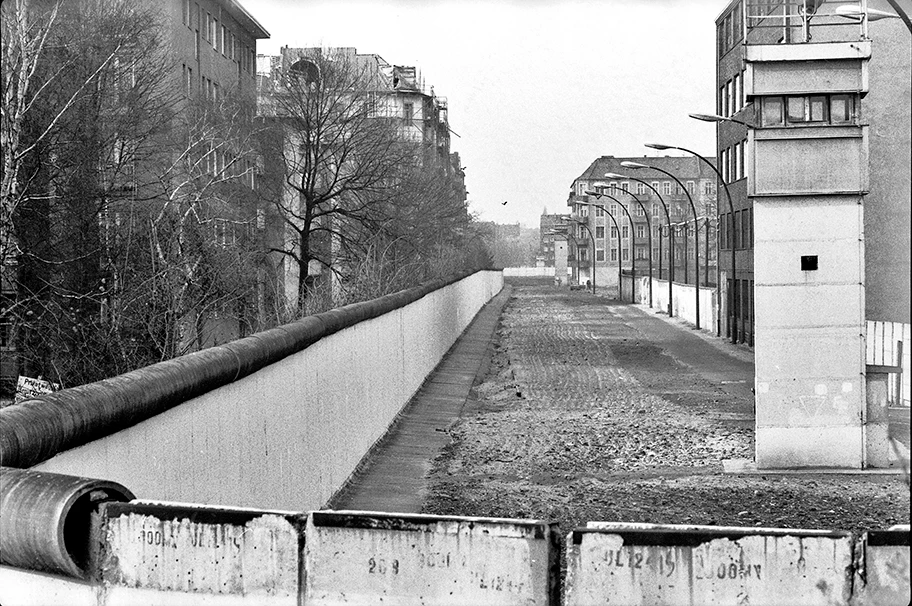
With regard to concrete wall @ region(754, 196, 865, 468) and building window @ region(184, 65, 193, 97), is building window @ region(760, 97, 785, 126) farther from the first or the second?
building window @ region(184, 65, 193, 97)

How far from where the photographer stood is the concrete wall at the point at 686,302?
172 feet

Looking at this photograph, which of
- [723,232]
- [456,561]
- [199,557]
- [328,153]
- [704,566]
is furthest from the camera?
[723,232]

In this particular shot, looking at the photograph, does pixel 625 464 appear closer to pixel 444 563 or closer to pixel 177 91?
pixel 444 563

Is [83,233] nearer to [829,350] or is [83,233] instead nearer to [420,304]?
[420,304]

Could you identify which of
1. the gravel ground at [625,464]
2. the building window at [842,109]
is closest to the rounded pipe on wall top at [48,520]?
the gravel ground at [625,464]

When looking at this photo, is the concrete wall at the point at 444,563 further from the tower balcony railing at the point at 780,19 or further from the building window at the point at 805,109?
the tower balcony railing at the point at 780,19

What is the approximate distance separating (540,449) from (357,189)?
2975cm

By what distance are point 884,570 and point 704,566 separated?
645 mm

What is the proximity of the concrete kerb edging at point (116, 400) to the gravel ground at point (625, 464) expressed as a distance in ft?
16.5

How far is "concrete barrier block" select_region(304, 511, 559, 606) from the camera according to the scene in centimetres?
430

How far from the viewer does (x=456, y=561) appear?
4.32 metres

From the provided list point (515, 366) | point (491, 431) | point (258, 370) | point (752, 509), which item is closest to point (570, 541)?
point (258, 370)

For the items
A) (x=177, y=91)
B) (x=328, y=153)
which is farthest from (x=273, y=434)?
(x=328, y=153)

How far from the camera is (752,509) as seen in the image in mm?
14188
